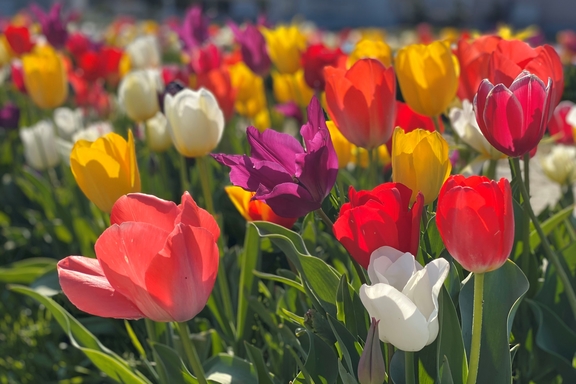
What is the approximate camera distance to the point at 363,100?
118 centimetres

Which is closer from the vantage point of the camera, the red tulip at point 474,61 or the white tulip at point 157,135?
the red tulip at point 474,61

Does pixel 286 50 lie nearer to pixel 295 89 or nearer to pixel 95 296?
pixel 295 89

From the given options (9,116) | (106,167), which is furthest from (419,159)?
(9,116)

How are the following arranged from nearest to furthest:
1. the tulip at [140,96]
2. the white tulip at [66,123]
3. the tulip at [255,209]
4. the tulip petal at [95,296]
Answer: the tulip petal at [95,296] → the tulip at [255,209] → the tulip at [140,96] → the white tulip at [66,123]

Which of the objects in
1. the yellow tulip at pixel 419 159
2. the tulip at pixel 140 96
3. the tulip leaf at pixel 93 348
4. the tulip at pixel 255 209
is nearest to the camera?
the yellow tulip at pixel 419 159

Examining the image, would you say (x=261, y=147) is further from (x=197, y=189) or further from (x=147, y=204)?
(x=197, y=189)

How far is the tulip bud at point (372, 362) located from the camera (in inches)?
32.6

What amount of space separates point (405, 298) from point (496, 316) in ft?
1.04

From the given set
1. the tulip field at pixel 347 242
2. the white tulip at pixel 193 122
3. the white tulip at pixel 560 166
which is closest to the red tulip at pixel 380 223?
the tulip field at pixel 347 242

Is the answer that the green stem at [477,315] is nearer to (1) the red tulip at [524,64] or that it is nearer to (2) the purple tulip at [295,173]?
(2) the purple tulip at [295,173]

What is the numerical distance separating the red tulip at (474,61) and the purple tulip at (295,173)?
49 centimetres

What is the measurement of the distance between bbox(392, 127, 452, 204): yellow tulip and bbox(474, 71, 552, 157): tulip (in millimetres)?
77

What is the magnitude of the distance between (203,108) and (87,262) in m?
0.60

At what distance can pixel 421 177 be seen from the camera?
1030 millimetres
